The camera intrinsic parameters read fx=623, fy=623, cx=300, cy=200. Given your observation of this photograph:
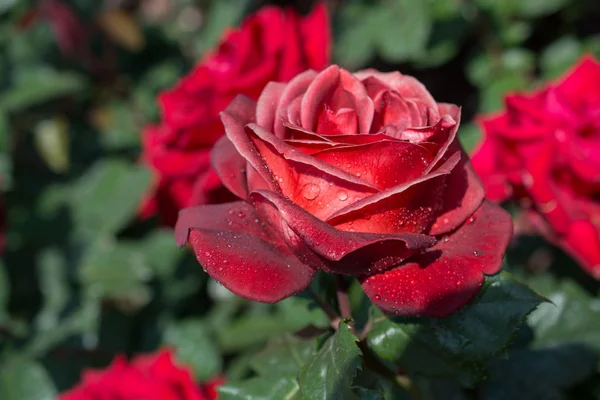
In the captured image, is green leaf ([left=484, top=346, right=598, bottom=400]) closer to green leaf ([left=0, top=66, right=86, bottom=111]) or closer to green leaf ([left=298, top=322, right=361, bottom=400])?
green leaf ([left=298, top=322, right=361, bottom=400])

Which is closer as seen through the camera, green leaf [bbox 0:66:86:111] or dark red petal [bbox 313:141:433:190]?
dark red petal [bbox 313:141:433:190]

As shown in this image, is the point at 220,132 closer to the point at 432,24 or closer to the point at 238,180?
the point at 238,180

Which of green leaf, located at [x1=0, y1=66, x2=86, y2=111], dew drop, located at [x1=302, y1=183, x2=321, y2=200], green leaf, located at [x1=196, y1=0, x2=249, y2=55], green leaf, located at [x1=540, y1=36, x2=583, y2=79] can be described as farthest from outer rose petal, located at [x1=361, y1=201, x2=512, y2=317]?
green leaf, located at [x1=0, y1=66, x2=86, y2=111]

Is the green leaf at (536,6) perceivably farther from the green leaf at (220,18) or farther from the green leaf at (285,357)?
the green leaf at (285,357)

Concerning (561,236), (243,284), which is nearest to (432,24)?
(561,236)

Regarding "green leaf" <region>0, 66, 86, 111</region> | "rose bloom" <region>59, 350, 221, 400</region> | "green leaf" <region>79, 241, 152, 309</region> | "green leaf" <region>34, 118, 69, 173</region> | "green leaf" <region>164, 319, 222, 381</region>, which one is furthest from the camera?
"green leaf" <region>34, 118, 69, 173</region>

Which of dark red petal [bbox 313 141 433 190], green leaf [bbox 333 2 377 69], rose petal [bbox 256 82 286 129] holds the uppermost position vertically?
rose petal [bbox 256 82 286 129]

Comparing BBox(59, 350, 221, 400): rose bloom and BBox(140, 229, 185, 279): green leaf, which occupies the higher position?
BBox(59, 350, 221, 400): rose bloom
